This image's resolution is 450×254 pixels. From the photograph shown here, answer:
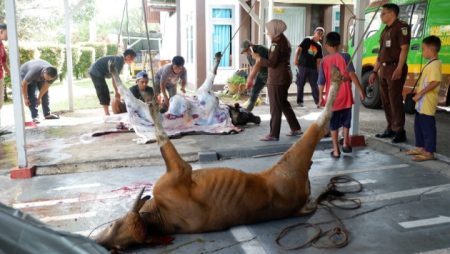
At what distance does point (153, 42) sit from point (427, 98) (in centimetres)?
2336

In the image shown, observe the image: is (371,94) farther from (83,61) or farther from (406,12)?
(83,61)

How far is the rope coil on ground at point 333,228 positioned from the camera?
10.4 feet

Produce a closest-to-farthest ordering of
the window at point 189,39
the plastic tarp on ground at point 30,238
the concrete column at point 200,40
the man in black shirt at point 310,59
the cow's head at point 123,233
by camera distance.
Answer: the plastic tarp on ground at point 30,238 < the cow's head at point 123,233 < the man in black shirt at point 310,59 < the concrete column at point 200,40 < the window at point 189,39

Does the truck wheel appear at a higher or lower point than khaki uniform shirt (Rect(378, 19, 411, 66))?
lower

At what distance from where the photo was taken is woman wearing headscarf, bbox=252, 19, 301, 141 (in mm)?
6109

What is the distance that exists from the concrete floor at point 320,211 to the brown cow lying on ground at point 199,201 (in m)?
0.12

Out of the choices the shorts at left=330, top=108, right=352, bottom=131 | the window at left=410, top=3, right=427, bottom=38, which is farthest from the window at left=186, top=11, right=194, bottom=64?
the shorts at left=330, top=108, right=352, bottom=131

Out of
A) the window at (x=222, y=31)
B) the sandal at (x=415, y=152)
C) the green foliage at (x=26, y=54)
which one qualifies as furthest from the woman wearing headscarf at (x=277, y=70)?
the green foliage at (x=26, y=54)

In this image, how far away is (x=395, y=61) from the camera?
6.03 m

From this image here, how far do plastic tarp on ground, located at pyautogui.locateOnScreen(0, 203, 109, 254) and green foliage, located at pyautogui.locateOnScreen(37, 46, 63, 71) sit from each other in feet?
56.5

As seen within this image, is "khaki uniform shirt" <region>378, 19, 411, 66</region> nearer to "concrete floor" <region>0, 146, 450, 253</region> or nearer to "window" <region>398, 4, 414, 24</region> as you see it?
"concrete floor" <region>0, 146, 450, 253</region>

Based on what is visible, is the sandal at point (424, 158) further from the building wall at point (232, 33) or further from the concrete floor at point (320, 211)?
the building wall at point (232, 33)

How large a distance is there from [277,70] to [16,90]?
3485 millimetres

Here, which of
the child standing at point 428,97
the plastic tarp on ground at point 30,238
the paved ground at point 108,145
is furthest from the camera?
the paved ground at point 108,145
